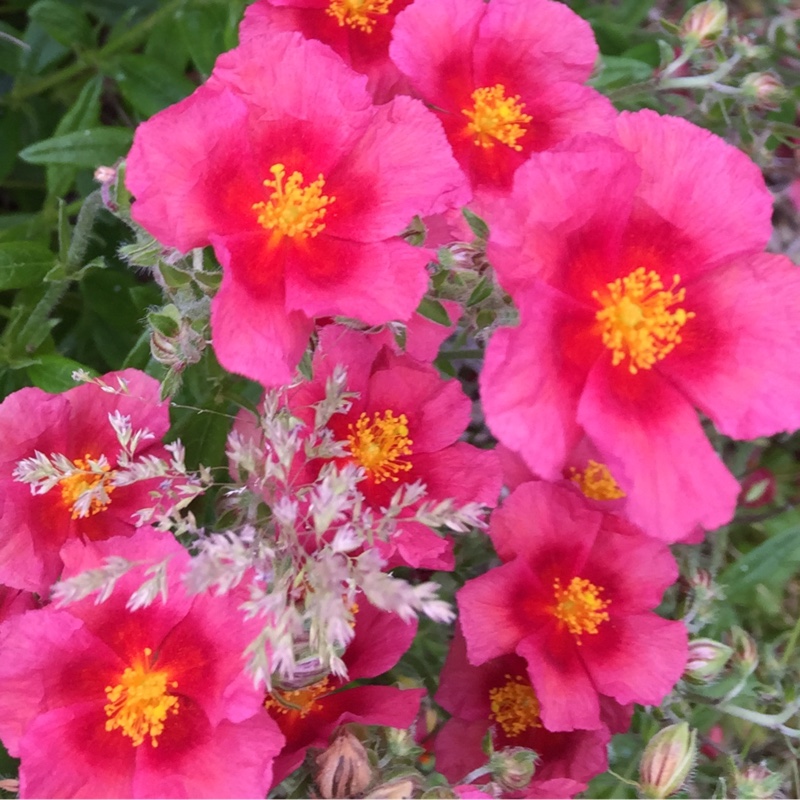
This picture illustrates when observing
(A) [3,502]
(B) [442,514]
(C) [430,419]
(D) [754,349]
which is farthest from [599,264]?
(A) [3,502]

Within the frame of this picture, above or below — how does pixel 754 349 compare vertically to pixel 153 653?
above

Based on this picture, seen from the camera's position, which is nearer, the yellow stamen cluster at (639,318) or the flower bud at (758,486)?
the yellow stamen cluster at (639,318)

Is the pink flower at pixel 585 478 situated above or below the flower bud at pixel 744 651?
above

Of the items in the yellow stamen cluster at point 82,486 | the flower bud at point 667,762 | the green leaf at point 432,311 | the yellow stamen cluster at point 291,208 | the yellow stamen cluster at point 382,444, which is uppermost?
the yellow stamen cluster at point 291,208

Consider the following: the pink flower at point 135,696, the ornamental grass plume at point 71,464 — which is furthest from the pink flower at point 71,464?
the pink flower at point 135,696

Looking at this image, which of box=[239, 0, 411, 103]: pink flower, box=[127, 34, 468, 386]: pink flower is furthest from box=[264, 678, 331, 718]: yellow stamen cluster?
box=[239, 0, 411, 103]: pink flower

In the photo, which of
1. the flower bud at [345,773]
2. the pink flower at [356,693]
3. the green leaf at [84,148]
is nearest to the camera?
the flower bud at [345,773]

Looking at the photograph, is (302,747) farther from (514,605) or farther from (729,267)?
(729,267)

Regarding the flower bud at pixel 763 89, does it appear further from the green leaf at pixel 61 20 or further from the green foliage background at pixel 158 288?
the green leaf at pixel 61 20
